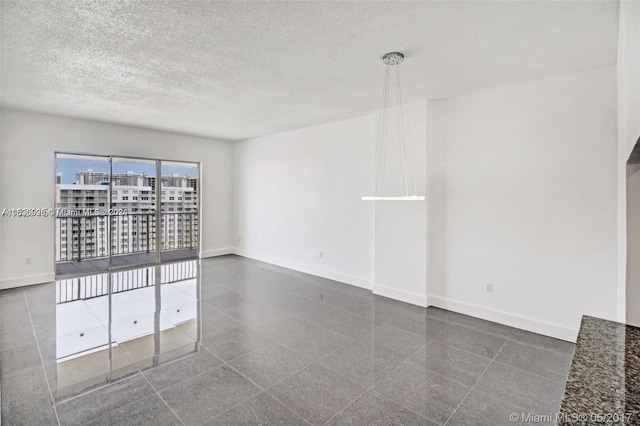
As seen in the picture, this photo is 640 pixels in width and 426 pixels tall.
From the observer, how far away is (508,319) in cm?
380

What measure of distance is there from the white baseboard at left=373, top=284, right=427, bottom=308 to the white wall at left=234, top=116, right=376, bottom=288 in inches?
12.9

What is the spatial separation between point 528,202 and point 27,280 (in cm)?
757

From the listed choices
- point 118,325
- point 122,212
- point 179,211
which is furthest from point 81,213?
point 118,325

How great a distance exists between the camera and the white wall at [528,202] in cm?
324

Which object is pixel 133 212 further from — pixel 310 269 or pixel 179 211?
pixel 310 269

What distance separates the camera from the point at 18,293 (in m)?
4.83

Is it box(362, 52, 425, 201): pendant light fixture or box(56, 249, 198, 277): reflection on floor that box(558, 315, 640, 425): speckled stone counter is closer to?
box(362, 52, 425, 201): pendant light fixture

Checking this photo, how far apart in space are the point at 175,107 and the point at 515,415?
5401 mm

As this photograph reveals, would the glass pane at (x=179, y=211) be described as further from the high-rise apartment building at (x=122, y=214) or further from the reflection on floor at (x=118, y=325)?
the reflection on floor at (x=118, y=325)

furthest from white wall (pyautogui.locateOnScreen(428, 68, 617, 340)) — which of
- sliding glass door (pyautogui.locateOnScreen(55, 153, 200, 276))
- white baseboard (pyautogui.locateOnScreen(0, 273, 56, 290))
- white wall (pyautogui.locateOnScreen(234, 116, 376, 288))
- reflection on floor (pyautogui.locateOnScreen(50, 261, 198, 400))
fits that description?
white baseboard (pyautogui.locateOnScreen(0, 273, 56, 290))

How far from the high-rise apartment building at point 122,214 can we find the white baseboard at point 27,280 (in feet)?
1.94

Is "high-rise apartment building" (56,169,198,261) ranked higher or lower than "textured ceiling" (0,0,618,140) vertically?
lower

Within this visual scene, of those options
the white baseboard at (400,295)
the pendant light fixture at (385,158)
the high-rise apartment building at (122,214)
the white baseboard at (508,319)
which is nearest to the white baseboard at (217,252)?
the high-rise apartment building at (122,214)

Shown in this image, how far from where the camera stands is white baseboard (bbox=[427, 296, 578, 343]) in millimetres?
3441
